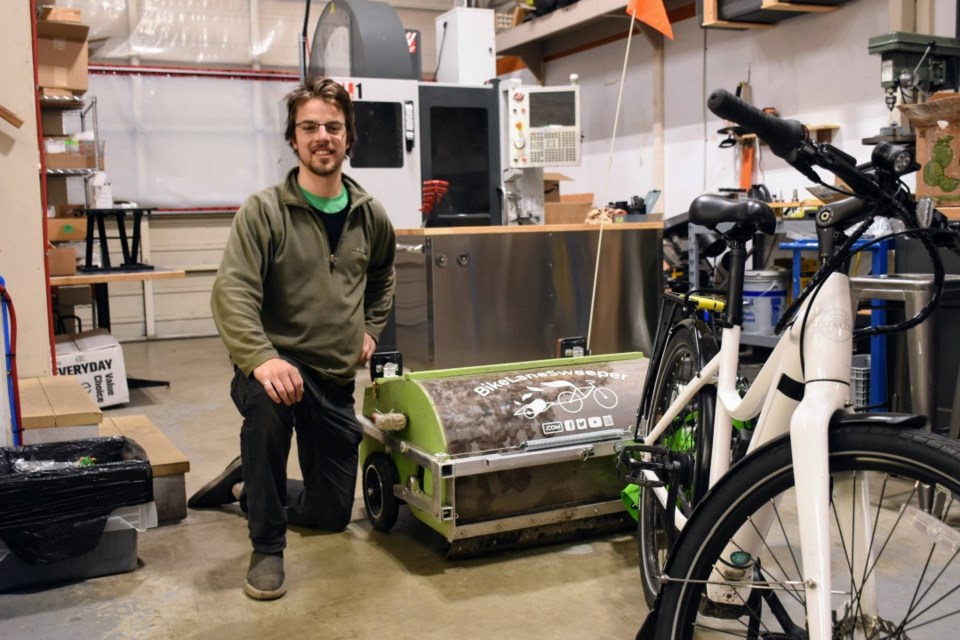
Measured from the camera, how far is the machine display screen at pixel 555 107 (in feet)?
17.7

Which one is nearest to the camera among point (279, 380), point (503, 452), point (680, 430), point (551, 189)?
point (680, 430)

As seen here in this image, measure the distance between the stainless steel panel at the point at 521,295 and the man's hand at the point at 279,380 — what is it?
220 centimetres

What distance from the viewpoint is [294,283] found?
8.20 ft

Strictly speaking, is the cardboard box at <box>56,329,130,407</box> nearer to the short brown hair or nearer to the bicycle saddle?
the short brown hair

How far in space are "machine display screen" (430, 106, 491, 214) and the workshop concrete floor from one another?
3.18 meters

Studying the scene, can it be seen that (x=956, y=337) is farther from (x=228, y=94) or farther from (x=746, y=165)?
(x=228, y=94)

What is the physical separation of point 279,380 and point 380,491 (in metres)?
0.62

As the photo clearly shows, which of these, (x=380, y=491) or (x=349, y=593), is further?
(x=380, y=491)

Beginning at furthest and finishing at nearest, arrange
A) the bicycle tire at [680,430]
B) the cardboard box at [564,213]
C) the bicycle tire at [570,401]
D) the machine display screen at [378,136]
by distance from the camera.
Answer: the cardboard box at [564,213]
the machine display screen at [378,136]
the bicycle tire at [570,401]
the bicycle tire at [680,430]

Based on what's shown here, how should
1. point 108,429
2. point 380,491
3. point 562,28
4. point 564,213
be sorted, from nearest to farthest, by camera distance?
point 380,491 → point 108,429 → point 564,213 → point 562,28

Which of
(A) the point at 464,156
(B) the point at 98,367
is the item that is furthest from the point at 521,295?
(B) the point at 98,367

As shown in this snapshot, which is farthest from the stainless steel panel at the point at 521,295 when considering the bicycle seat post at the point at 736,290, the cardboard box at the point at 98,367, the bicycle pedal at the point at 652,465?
the bicycle seat post at the point at 736,290

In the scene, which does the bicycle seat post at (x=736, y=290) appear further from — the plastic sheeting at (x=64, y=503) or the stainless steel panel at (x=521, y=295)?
the stainless steel panel at (x=521, y=295)

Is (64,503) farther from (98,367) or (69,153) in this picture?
(69,153)
